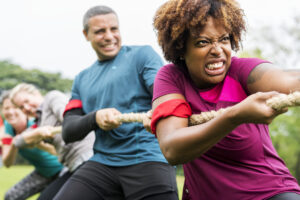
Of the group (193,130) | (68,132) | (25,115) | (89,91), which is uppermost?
(193,130)

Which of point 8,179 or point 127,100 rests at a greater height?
point 127,100

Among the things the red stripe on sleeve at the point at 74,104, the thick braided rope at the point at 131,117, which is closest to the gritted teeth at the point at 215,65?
the thick braided rope at the point at 131,117

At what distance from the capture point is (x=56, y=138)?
388 cm

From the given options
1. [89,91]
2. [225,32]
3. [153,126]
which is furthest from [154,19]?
[89,91]

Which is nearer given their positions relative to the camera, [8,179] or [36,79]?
[8,179]

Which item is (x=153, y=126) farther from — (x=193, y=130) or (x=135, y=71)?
(x=135, y=71)

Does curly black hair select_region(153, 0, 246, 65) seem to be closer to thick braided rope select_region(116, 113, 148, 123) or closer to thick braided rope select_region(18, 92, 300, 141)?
thick braided rope select_region(18, 92, 300, 141)

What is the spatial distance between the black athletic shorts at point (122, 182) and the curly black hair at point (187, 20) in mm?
809

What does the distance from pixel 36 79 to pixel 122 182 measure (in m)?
42.1

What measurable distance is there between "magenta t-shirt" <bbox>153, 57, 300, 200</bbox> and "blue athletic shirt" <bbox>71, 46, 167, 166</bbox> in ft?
2.42

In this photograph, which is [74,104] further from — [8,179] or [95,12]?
[8,179]

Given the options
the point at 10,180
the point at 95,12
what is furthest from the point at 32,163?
the point at 10,180

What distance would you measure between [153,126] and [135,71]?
1.00 metres

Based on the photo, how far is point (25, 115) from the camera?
4.86 m
